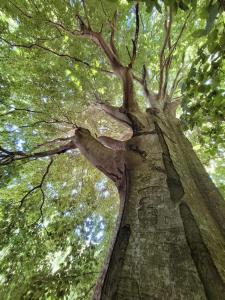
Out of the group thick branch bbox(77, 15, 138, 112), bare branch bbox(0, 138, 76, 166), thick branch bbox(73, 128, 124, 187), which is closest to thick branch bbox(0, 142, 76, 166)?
bare branch bbox(0, 138, 76, 166)

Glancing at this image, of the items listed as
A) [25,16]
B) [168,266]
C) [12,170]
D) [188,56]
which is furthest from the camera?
[188,56]

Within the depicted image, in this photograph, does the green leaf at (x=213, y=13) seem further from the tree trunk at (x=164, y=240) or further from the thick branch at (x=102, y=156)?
the thick branch at (x=102, y=156)

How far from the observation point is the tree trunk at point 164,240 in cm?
111

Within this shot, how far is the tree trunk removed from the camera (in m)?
1.11

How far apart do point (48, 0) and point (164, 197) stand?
5.47 metres

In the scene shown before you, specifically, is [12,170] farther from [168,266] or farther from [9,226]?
[168,266]

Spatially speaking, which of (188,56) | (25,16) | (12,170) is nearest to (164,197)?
(12,170)

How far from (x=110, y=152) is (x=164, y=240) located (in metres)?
1.62

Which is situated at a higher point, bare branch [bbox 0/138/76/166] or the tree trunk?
bare branch [bbox 0/138/76/166]

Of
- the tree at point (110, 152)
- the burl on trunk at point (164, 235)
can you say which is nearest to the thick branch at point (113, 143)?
the tree at point (110, 152)

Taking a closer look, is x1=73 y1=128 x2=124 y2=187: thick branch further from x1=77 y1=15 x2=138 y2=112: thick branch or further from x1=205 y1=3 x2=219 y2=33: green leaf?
x1=205 y1=3 x2=219 y2=33: green leaf

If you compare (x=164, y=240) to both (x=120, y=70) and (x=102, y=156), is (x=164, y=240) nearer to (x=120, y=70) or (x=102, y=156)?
(x=102, y=156)

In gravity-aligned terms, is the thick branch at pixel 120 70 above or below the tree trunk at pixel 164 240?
above

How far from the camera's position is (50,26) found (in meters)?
5.49
